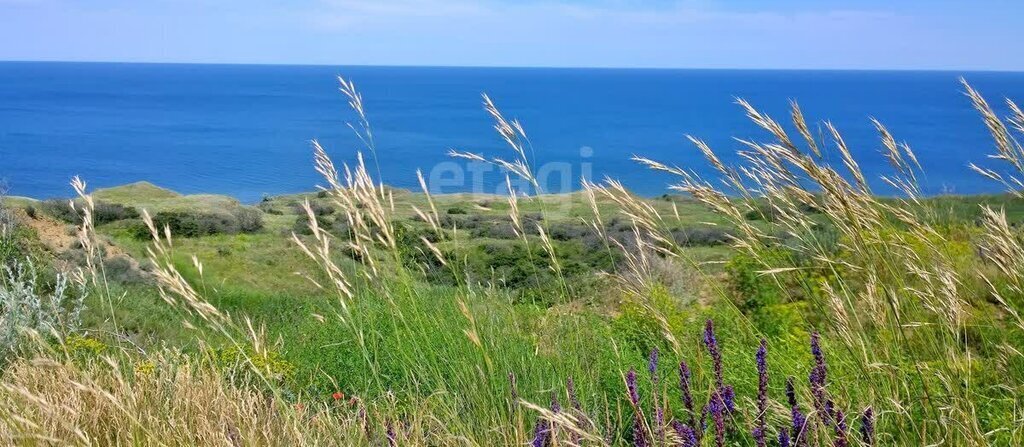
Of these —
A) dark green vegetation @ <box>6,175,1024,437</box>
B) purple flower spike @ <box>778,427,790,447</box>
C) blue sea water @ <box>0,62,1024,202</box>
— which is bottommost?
blue sea water @ <box>0,62,1024,202</box>

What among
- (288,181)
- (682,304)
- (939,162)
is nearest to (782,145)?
(682,304)

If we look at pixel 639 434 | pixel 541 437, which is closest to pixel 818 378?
pixel 639 434

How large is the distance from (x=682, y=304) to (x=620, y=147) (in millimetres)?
63614

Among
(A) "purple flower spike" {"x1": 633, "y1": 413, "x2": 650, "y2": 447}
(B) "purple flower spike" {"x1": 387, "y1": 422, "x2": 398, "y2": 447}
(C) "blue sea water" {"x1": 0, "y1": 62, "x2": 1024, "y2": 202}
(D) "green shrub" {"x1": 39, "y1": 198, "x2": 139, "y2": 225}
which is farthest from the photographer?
(C) "blue sea water" {"x1": 0, "y1": 62, "x2": 1024, "y2": 202}

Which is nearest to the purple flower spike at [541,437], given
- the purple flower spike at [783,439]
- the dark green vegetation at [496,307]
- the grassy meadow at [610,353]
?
the grassy meadow at [610,353]

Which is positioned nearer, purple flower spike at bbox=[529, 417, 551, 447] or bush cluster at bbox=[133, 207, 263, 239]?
purple flower spike at bbox=[529, 417, 551, 447]

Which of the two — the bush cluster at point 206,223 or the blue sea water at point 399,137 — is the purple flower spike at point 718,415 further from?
the blue sea water at point 399,137

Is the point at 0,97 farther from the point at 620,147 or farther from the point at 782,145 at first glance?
the point at 782,145

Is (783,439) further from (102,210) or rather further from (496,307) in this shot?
(102,210)

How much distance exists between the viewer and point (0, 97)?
14875 centimetres

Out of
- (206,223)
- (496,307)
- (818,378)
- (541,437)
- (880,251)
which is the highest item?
(880,251)

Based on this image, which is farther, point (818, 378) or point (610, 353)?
point (610, 353)

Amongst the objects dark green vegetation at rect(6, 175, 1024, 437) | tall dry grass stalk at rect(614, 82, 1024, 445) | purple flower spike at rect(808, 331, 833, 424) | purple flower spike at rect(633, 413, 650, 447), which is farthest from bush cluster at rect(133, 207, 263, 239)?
purple flower spike at rect(808, 331, 833, 424)

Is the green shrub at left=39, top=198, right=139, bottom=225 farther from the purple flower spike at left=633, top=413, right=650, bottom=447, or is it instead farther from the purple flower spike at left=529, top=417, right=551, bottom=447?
the purple flower spike at left=633, top=413, right=650, bottom=447
